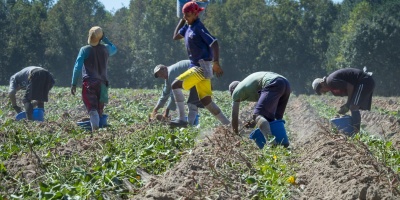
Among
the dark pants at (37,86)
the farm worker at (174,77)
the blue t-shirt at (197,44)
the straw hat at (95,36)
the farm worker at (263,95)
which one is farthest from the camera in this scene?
the dark pants at (37,86)

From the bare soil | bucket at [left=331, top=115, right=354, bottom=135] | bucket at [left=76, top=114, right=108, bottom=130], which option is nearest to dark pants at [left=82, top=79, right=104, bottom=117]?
bucket at [left=76, top=114, right=108, bottom=130]

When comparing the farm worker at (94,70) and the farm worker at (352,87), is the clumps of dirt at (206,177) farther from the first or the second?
the farm worker at (352,87)

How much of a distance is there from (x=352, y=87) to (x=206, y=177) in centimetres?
648

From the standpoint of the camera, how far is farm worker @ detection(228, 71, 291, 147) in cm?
898

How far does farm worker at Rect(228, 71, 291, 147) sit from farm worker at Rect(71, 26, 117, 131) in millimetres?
2701

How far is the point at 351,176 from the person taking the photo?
596cm

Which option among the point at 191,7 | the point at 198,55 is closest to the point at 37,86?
the point at 198,55

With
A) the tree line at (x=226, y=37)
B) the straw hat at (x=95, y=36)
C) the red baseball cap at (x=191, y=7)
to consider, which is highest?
the red baseball cap at (x=191, y=7)

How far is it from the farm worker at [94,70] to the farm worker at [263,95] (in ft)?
8.86

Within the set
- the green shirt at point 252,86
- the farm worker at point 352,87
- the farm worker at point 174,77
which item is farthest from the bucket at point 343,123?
the green shirt at point 252,86

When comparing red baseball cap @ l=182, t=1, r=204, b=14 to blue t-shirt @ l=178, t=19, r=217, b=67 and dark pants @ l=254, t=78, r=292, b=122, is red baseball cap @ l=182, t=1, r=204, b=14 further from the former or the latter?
dark pants @ l=254, t=78, r=292, b=122

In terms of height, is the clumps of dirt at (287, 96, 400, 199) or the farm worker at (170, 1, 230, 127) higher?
the farm worker at (170, 1, 230, 127)

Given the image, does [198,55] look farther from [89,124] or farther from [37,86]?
[37,86]

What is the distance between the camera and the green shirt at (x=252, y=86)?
9.12m
